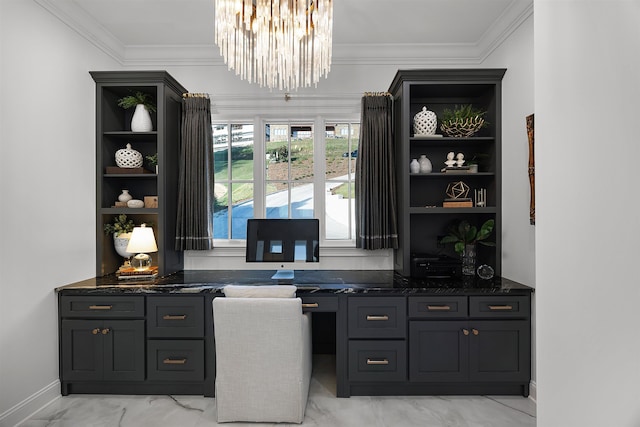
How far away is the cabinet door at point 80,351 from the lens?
2479mm

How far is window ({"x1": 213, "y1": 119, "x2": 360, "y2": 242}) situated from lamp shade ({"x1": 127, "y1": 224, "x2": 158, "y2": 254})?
0.69 metres

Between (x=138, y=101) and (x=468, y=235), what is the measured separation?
310 cm

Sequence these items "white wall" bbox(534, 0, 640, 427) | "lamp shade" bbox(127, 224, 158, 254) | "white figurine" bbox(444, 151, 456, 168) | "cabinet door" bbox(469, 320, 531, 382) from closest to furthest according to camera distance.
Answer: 1. "white wall" bbox(534, 0, 640, 427)
2. "cabinet door" bbox(469, 320, 531, 382)
3. "lamp shade" bbox(127, 224, 158, 254)
4. "white figurine" bbox(444, 151, 456, 168)

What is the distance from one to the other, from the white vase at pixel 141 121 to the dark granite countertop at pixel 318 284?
51.2 inches

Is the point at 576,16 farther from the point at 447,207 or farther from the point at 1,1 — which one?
the point at 1,1

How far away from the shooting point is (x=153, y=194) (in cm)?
320

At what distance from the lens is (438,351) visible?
2.46 m

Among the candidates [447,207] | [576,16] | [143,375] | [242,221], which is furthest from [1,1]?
[447,207]

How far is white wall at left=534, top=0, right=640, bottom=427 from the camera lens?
62cm

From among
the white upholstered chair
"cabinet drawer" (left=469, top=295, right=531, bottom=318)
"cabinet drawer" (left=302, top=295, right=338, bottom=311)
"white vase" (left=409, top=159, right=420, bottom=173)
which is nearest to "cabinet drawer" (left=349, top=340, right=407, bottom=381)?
"cabinet drawer" (left=302, top=295, right=338, bottom=311)

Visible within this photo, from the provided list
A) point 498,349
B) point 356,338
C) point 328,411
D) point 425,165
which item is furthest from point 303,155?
point 498,349

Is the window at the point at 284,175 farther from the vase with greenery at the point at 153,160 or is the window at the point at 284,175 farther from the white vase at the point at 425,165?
the white vase at the point at 425,165

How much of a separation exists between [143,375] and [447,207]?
2.75 meters

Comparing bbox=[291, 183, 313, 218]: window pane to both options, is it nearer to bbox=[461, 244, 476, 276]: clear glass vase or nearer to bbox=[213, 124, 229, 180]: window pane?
bbox=[213, 124, 229, 180]: window pane
